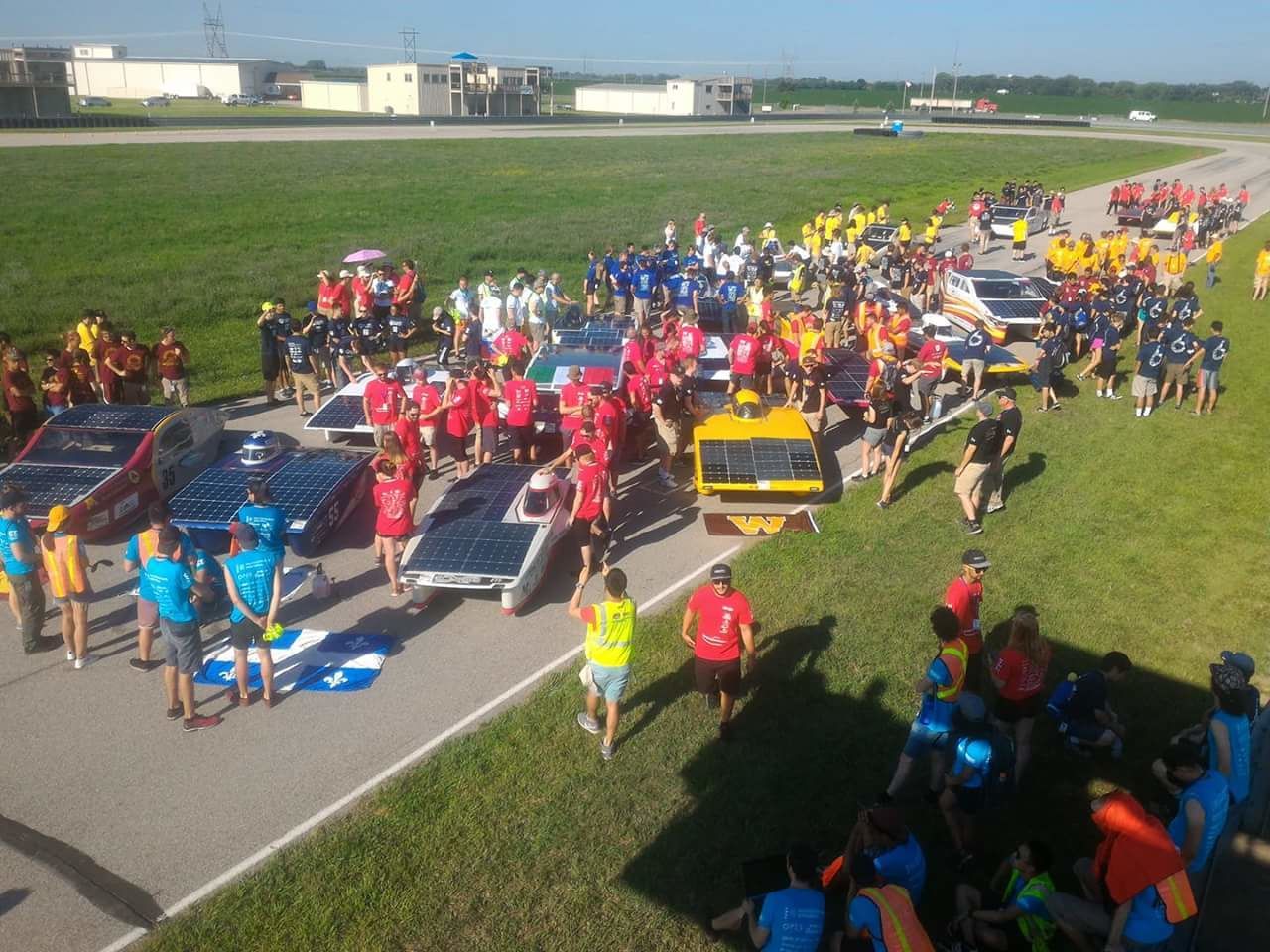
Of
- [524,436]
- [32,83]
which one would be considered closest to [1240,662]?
[524,436]

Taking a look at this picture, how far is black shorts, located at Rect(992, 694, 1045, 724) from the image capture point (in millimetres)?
6734

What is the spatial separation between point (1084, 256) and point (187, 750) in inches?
935

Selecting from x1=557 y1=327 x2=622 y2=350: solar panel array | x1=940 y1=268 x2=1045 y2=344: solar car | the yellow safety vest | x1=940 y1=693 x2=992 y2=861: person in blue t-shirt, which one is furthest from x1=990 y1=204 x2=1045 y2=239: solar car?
the yellow safety vest

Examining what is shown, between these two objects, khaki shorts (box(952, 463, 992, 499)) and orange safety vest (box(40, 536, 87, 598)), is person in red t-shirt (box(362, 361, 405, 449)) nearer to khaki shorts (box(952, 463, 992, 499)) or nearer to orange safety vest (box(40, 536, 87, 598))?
orange safety vest (box(40, 536, 87, 598))

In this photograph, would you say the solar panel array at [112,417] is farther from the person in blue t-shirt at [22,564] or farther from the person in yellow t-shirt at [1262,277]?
the person in yellow t-shirt at [1262,277]

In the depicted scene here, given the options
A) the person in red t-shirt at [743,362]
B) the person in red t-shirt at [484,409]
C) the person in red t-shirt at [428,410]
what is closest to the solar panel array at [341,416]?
the person in red t-shirt at [428,410]

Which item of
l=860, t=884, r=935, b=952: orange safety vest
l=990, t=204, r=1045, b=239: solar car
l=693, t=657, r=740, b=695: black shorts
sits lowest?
l=693, t=657, r=740, b=695: black shorts

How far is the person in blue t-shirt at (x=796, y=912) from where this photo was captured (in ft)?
15.6

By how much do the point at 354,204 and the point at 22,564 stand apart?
31.4 m

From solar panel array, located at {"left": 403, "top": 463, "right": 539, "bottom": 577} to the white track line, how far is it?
3.84ft

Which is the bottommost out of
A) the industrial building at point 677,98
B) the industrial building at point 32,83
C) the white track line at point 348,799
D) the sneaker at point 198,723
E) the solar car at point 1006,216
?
the white track line at point 348,799

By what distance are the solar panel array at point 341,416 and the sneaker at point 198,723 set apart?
579 cm

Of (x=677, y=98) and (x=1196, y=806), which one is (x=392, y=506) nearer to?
(x=1196, y=806)

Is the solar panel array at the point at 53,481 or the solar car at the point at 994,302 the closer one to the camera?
the solar panel array at the point at 53,481
